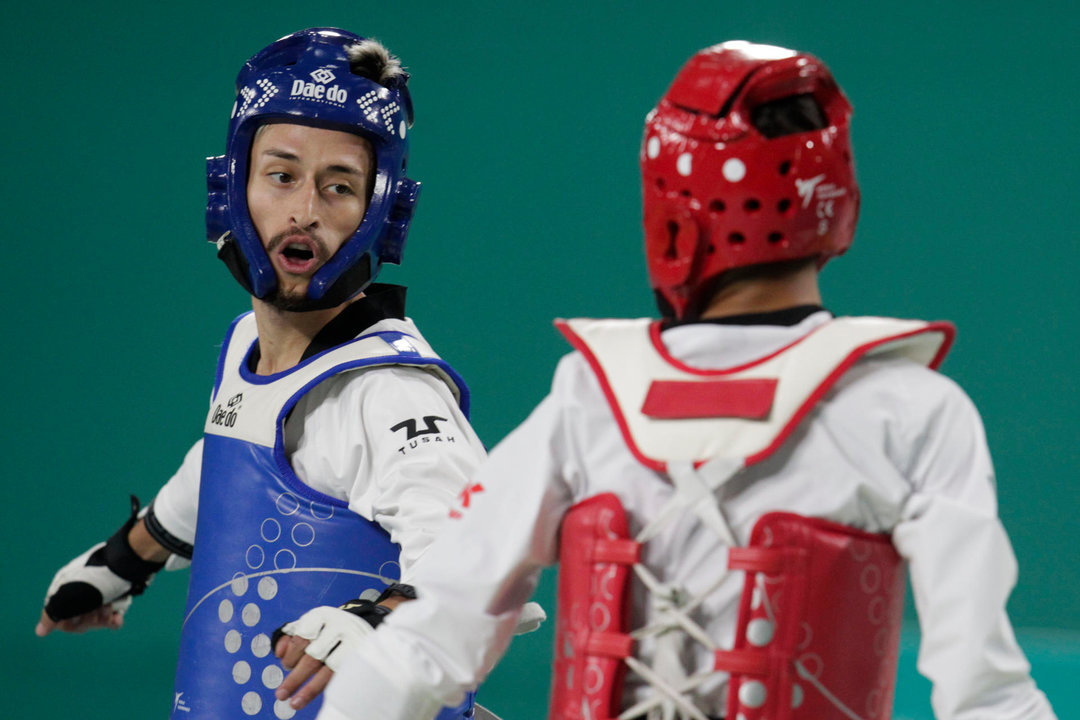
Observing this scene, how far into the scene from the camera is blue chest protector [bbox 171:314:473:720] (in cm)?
274

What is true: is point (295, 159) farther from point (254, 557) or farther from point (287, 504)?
point (254, 557)

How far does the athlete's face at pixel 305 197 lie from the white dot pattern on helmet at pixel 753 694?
1.55m

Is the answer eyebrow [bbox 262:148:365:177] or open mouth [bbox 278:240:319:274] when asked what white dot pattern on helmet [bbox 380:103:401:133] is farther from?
open mouth [bbox 278:240:319:274]

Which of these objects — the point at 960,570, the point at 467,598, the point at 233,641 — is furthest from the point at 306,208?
the point at 960,570

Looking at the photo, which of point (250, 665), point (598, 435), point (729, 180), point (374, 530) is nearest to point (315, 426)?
point (374, 530)

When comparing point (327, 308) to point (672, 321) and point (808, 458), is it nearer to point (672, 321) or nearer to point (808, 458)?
point (672, 321)

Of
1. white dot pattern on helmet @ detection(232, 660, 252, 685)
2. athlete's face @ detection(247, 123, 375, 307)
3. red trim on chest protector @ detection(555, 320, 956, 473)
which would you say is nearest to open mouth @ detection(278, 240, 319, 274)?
athlete's face @ detection(247, 123, 375, 307)

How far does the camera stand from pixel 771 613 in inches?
68.3

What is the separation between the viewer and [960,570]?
1.67m

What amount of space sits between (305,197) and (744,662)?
1601 millimetres

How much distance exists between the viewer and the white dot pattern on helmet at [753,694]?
5.66ft

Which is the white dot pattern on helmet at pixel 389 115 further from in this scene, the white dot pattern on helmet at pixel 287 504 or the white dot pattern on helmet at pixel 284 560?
the white dot pattern on helmet at pixel 284 560

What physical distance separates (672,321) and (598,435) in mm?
199

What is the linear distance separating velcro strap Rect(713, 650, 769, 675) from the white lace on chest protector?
4.15 ft
